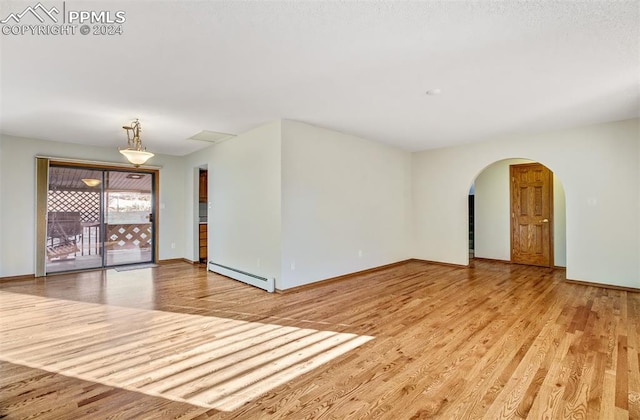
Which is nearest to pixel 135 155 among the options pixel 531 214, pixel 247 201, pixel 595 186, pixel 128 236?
pixel 247 201

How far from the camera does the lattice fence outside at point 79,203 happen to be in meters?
5.61

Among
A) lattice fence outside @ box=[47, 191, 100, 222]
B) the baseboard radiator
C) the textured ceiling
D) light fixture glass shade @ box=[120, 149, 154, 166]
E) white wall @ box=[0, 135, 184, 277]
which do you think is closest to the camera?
the textured ceiling

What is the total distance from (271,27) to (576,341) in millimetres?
3664

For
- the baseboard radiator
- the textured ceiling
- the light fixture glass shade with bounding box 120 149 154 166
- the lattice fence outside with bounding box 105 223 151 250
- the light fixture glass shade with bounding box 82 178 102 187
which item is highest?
the textured ceiling

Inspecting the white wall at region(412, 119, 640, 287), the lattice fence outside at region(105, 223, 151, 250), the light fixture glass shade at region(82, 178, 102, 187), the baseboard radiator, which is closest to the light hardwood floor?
the baseboard radiator

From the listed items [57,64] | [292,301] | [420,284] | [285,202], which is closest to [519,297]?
[420,284]

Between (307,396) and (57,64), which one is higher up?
(57,64)

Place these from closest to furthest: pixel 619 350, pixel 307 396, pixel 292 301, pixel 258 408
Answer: pixel 258 408, pixel 307 396, pixel 619 350, pixel 292 301

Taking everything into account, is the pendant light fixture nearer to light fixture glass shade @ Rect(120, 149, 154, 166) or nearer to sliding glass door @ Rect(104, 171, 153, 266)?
light fixture glass shade @ Rect(120, 149, 154, 166)

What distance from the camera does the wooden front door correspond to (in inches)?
237

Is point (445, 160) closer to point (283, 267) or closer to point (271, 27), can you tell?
point (283, 267)

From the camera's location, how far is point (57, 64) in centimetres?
257

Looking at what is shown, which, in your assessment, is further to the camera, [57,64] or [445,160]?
[445,160]

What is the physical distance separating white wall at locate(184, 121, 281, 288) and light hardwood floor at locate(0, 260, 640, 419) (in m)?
0.59
